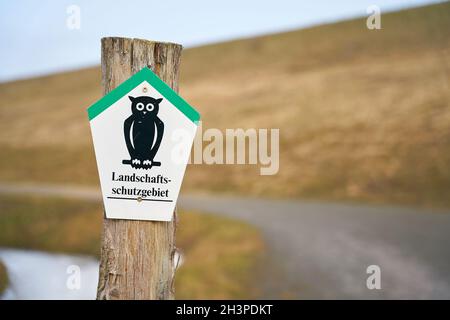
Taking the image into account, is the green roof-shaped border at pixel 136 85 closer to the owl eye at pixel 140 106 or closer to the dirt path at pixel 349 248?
the owl eye at pixel 140 106

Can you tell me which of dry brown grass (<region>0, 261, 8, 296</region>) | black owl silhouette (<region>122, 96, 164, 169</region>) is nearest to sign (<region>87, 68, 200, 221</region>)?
black owl silhouette (<region>122, 96, 164, 169</region>)

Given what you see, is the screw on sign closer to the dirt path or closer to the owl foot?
the owl foot

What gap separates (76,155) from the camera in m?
36.8

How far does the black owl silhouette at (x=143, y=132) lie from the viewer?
384 cm

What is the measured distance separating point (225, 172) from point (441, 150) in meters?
10.8

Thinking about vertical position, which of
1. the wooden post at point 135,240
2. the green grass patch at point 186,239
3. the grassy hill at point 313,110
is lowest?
the wooden post at point 135,240

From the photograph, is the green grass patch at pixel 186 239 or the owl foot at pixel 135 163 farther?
the green grass patch at pixel 186 239

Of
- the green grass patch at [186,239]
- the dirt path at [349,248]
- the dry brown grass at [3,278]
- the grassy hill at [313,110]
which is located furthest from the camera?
the grassy hill at [313,110]

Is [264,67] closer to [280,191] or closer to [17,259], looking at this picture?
[280,191]

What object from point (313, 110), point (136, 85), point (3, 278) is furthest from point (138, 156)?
point (313, 110)

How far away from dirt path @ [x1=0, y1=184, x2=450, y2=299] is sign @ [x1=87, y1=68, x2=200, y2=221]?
980 cm

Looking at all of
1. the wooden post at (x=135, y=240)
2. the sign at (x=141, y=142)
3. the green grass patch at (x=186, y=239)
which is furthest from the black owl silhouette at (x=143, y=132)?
the green grass patch at (x=186, y=239)

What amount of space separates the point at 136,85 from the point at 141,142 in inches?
14.6
